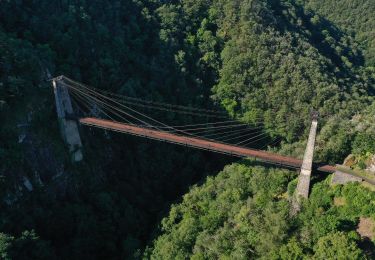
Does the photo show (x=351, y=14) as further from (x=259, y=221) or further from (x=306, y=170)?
(x=259, y=221)

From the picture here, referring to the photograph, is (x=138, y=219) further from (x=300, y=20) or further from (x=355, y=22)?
(x=355, y=22)

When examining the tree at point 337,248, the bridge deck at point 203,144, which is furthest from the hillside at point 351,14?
the tree at point 337,248

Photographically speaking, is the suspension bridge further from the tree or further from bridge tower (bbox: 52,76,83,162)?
the tree

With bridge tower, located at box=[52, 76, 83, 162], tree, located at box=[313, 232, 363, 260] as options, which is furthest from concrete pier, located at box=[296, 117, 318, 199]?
bridge tower, located at box=[52, 76, 83, 162]

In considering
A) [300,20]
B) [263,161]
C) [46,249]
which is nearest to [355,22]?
[300,20]

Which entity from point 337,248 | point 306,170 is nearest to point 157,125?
point 306,170

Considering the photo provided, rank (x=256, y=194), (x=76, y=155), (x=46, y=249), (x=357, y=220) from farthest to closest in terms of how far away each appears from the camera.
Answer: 1. (x=76, y=155)
2. (x=256, y=194)
3. (x=46, y=249)
4. (x=357, y=220)
